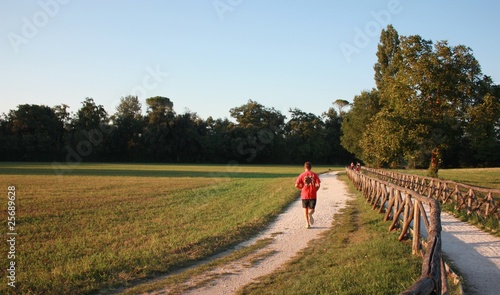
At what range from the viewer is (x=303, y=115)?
343ft

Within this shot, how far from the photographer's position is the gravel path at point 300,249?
611 cm

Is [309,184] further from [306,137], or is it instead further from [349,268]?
[306,137]

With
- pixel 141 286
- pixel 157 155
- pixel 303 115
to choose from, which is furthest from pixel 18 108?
pixel 141 286

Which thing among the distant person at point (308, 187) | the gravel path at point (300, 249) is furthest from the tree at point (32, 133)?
the distant person at point (308, 187)

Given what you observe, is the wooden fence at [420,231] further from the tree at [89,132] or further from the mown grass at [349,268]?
the tree at [89,132]

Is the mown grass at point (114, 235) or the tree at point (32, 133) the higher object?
the tree at point (32, 133)

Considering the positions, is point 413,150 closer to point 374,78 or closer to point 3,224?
point 3,224

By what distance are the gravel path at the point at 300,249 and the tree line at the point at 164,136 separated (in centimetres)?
7979

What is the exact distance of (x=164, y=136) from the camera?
88.9m

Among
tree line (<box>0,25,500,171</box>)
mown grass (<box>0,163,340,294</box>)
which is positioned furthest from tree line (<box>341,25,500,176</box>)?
mown grass (<box>0,163,340,294</box>)

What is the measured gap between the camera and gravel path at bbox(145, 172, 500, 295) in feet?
20.0

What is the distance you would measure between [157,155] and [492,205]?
8418cm

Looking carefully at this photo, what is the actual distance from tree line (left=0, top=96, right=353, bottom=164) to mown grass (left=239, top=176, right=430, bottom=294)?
→ 269 ft

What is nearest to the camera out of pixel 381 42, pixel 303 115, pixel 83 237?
pixel 83 237
